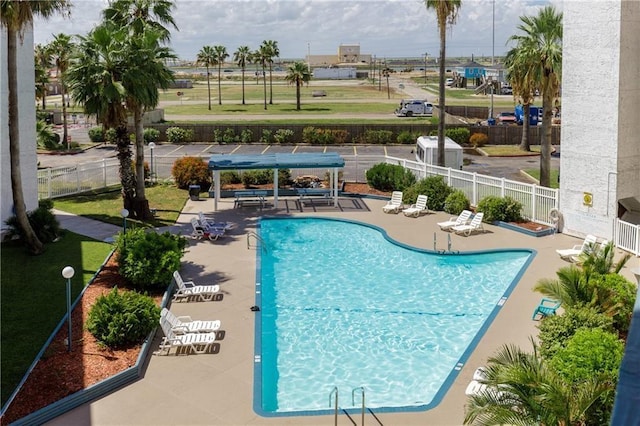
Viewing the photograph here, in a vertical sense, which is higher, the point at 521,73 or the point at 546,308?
the point at 521,73

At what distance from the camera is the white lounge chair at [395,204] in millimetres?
30164

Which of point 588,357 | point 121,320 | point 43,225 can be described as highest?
point 43,225

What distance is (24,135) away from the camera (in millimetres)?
25312

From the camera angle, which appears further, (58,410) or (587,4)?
(587,4)

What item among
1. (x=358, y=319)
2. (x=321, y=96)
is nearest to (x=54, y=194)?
(x=358, y=319)

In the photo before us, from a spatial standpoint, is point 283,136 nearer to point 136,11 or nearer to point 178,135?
point 178,135

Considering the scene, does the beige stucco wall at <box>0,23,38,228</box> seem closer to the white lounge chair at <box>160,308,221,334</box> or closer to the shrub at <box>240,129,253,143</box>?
the white lounge chair at <box>160,308,221,334</box>

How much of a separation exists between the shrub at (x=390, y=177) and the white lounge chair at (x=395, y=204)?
6.74 ft

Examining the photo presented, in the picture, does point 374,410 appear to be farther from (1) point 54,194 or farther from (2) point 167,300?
(1) point 54,194

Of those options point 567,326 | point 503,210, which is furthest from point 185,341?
point 503,210

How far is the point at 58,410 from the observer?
12078mm

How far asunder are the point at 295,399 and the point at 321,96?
9473cm

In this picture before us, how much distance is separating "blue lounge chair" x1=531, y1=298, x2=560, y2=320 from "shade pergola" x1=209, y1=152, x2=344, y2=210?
14.7m

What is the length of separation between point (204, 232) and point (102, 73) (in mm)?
7063
